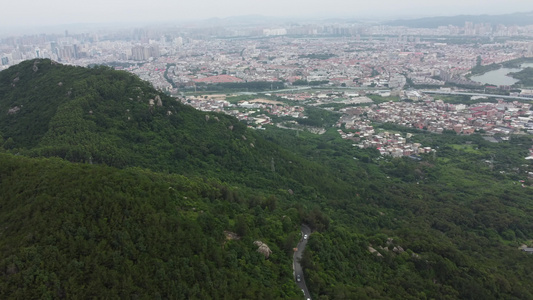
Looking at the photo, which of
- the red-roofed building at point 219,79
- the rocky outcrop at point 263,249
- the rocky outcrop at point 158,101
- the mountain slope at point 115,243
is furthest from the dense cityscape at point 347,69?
→ the mountain slope at point 115,243

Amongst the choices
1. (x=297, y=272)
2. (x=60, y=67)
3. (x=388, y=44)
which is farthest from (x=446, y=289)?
(x=388, y=44)

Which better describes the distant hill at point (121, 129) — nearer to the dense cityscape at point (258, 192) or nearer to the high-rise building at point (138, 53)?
the dense cityscape at point (258, 192)

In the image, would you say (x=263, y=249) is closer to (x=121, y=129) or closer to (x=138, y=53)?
(x=121, y=129)

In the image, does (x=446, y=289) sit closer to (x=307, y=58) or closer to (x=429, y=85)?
(x=429, y=85)

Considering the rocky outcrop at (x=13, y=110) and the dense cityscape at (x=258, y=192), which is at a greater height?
the rocky outcrop at (x=13, y=110)

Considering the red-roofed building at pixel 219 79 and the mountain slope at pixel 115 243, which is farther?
the red-roofed building at pixel 219 79

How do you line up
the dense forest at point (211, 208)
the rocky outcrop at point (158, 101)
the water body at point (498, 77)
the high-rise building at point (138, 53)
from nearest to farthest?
the dense forest at point (211, 208)
the rocky outcrop at point (158, 101)
the water body at point (498, 77)
the high-rise building at point (138, 53)

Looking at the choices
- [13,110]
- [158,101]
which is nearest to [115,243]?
[158,101]
